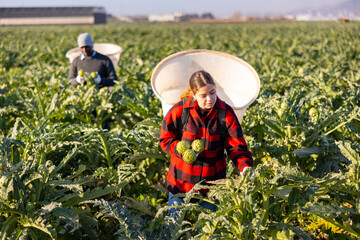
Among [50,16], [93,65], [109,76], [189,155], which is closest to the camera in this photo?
[189,155]

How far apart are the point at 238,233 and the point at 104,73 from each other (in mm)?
3551

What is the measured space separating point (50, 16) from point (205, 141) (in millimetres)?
76796

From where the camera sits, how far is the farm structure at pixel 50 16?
65125mm

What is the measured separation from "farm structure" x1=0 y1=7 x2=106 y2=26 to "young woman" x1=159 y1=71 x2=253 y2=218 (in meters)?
69.3

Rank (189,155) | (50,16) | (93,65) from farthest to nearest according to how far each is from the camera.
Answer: (50,16)
(93,65)
(189,155)

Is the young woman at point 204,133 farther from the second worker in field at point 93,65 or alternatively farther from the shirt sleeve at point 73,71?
the shirt sleeve at point 73,71

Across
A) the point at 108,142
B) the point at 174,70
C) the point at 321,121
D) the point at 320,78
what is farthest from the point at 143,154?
the point at 320,78

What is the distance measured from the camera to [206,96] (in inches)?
83.4

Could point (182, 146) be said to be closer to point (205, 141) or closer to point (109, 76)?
point (205, 141)

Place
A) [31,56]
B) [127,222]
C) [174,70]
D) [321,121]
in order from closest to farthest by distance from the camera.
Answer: [127,222] < [321,121] < [174,70] < [31,56]

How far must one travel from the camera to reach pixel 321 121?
306cm

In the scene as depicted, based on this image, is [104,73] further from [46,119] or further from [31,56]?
[31,56]

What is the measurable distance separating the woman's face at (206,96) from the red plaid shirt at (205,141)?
0.08 meters

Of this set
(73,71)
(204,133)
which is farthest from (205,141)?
(73,71)
